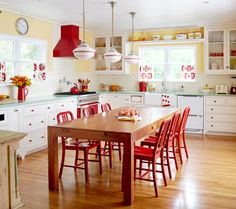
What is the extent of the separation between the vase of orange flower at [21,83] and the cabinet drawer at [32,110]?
1.16 feet

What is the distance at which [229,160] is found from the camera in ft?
17.0

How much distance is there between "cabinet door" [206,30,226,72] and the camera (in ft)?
24.0

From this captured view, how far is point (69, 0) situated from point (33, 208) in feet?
10.4

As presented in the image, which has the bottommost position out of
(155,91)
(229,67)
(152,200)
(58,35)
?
(152,200)

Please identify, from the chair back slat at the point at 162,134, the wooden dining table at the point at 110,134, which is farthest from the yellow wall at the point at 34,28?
the chair back slat at the point at 162,134

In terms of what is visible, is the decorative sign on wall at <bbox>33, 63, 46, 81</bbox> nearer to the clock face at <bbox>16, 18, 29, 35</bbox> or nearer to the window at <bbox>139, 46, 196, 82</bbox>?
the clock face at <bbox>16, 18, 29, 35</bbox>

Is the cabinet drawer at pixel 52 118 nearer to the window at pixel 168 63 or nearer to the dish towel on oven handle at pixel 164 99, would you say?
the dish towel on oven handle at pixel 164 99

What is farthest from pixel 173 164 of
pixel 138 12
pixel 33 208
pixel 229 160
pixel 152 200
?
pixel 138 12

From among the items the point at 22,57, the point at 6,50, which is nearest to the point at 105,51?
the point at 22,57

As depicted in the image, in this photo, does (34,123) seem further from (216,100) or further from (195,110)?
(216,100)

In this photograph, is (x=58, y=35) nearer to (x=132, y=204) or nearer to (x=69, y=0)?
(x=69, y=0)

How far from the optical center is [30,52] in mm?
6379

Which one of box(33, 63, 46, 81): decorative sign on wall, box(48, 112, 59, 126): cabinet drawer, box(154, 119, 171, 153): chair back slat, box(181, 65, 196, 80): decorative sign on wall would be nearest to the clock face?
box(33, 63, 46, 81): decorative sign on wall

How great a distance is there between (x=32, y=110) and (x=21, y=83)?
21.9 inches
